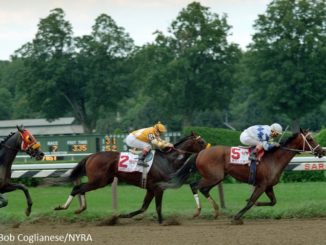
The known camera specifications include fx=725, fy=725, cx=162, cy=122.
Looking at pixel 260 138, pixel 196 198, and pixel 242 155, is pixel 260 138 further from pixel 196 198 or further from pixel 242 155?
pixel 196 198

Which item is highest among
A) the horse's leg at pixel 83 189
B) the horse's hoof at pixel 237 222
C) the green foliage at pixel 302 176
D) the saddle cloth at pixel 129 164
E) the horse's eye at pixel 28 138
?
the horse's eye at pixel 28 138

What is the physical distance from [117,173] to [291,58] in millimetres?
35854

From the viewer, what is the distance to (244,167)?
10.4 meters

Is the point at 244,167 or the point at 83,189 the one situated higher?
the point at 244,167

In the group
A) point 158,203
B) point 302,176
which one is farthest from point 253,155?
point 302,176

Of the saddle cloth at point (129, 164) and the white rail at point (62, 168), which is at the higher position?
the saddle cloth at point (129, 164)

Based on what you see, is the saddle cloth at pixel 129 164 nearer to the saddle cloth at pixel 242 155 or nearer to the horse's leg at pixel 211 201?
the horse's leg at pixel 211 201

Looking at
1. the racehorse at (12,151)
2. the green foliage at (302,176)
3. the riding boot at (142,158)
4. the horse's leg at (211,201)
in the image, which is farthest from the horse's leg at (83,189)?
the green foliage at (302,176)

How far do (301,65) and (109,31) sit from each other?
16457 mm

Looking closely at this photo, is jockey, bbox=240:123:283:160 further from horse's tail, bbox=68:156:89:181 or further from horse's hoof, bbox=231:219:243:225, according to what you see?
horse's tail, bbox=68:156:89:181

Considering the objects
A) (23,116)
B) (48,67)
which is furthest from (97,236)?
(23,116)

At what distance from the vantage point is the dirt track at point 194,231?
800 cm

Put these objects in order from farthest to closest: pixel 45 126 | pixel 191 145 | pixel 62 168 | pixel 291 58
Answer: pixel 45 126, pixel 291 58, pixel 62 168, pixel 191 145

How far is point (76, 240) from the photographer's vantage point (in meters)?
8.21
